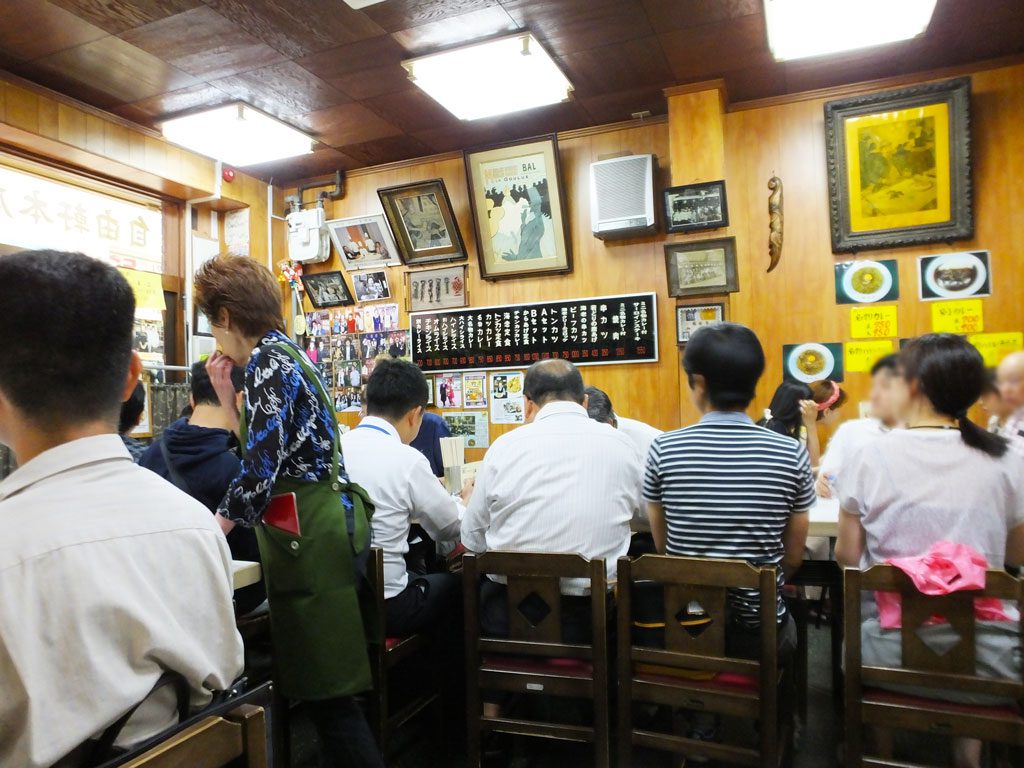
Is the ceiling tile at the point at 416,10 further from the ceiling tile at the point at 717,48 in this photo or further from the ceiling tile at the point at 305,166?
the ceiling tile at the point at 305,166

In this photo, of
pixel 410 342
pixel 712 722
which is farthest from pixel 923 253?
pixel 410 342

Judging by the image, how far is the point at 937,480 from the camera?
179cm

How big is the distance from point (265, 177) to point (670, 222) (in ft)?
10.9

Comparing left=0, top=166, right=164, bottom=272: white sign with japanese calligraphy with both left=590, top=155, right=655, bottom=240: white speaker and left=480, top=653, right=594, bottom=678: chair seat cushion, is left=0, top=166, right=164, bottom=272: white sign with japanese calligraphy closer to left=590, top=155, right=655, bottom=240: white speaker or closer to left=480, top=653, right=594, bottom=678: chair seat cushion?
left=590, top=155, right=655, bottom=240: white speaker

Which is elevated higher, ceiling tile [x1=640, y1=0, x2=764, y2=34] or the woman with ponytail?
ceiling tile [x1=640, y1=0, x2=764, y2=34]

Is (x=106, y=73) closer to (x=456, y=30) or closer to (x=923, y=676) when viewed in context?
(x=456, y=30)

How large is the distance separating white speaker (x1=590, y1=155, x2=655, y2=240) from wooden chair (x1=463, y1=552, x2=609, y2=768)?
3030 mm

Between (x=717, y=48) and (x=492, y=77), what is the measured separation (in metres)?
1.24

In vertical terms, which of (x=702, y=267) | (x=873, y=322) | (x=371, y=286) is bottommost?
(x=873, y=322)

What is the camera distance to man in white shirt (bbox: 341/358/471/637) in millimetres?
2268

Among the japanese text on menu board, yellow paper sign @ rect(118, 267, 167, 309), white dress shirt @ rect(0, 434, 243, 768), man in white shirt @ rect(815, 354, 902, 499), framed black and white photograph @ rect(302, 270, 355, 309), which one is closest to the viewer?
white dress shirt @ rect(0, 434, 243, 768)

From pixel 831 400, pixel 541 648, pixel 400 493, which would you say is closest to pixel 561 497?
pixel 541 648

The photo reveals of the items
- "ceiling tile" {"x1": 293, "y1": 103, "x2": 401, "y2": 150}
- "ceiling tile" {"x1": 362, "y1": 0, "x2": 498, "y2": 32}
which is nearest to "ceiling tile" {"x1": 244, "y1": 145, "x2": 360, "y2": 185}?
"ceiling tile" {"x1": 293, "y1": 103, "x2": 401, "y2": 150}

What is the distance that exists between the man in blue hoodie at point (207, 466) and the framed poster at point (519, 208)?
123 inches
